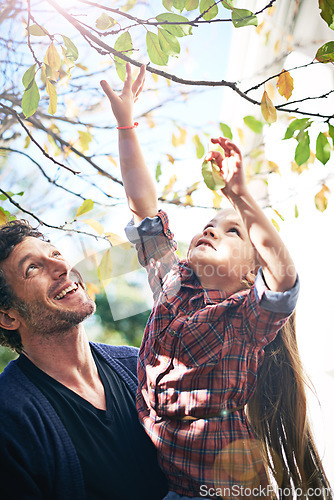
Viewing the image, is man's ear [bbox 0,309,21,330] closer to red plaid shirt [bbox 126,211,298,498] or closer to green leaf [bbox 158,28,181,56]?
red plaid shirt [bbox 126,211,298,498]

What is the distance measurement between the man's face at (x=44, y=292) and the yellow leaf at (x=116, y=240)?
0.11 metres

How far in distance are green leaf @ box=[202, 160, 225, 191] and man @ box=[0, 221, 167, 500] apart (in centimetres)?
24

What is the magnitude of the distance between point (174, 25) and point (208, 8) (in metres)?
0.06

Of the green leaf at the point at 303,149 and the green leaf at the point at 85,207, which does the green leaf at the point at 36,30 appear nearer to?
the green leaf at the point at 85,207

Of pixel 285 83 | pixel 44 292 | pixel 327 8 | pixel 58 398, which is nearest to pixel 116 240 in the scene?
pixel 44 292

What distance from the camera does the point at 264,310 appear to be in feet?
1.69

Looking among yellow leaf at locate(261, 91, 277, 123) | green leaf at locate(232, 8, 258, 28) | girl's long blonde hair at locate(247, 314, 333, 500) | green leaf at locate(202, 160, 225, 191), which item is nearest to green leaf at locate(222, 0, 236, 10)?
green leaf at locate(232, 8, 258, 28)

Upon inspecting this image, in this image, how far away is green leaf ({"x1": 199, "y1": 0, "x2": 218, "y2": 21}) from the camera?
24.6 inches

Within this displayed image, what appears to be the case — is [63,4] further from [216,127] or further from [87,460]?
[87,460]

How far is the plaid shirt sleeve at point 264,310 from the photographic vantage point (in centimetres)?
50

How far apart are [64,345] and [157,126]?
457mm

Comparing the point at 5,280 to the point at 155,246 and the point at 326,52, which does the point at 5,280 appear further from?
the point at 326,52

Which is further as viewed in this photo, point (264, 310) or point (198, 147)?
point (198, 147)

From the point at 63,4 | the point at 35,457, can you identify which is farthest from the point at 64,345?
the point at 63,4
